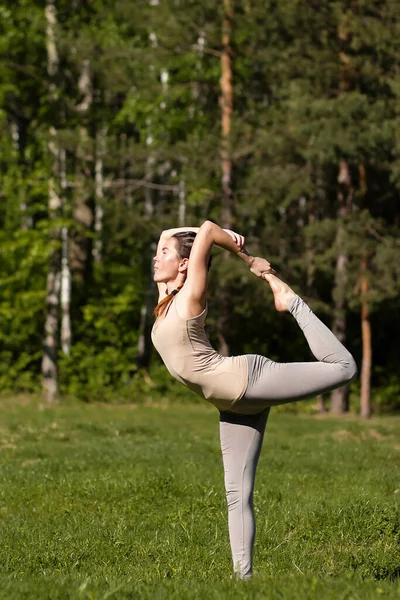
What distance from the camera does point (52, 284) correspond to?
28.2m

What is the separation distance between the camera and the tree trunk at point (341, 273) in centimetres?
2458

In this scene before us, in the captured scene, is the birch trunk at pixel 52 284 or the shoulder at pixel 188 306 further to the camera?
the birch trunk at pixel 52 284

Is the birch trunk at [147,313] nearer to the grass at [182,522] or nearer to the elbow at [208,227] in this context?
the grass at [182,522]

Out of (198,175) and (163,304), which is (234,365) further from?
(198,175)

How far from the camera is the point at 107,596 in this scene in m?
5.00

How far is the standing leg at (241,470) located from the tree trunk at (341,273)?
18.5 metres

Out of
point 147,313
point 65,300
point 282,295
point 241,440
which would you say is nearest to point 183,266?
point 282,295

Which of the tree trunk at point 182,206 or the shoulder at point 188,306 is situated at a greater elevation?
the tree trunk at point 182,206

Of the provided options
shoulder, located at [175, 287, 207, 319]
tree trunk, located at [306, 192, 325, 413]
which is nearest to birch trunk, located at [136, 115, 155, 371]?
tree trunk, located at [306, 192, 325, 413]

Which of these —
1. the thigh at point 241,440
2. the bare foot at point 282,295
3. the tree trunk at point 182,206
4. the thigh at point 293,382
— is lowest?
the thigh at point 241,440

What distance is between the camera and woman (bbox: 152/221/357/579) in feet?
18.4

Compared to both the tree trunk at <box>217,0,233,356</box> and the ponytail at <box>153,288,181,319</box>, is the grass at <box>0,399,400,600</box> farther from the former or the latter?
the tree trunk at <box>217,0,233,356</box>

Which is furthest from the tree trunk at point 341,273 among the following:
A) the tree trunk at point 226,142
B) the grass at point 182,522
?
the grass at point 182,522

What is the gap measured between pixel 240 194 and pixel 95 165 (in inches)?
270
